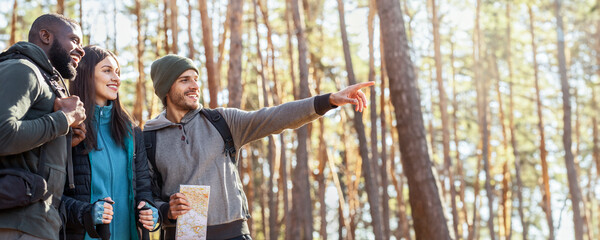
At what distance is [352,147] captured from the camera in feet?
64.2

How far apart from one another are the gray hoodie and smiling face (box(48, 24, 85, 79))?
0.69 meters

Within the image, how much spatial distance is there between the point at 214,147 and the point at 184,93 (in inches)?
13.1

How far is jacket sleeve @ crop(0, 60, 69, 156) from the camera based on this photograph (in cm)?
238

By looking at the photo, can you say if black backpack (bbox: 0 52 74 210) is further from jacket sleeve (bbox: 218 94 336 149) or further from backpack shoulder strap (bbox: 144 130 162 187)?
jacket sleeve (bbox: 218 94 336 149)

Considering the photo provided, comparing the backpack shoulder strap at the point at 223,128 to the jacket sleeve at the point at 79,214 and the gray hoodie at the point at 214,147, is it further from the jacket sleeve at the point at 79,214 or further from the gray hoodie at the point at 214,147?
the jacket sleeve at the point at 79,214

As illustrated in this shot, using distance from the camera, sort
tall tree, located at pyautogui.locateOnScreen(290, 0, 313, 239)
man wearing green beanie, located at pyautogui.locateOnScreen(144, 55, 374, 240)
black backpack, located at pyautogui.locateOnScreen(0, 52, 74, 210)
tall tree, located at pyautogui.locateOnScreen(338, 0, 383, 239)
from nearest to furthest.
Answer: black backpack, located at pyautogui.locateOnScreen(0, 52, 74, 210)
man wearing green beanie, located at pyautogui.locateOnScreen(144, 55, 374, 240)
tall tree, located at pyautogui.locateOnScreen(338, 0, 383, 239)
tall tree, located at pyautogui.locateOnScreen(290, 0, 313, 239)

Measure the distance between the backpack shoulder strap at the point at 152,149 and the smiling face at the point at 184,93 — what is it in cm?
19

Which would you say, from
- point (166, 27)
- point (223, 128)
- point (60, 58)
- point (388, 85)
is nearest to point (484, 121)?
point (388, 85)

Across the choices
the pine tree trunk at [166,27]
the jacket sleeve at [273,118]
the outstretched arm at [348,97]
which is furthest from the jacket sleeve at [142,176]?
the pine tree trunk at [166,27]

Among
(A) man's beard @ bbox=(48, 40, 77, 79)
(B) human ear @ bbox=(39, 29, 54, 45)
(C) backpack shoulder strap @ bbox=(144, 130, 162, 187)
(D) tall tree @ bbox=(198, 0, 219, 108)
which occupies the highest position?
(D) tall tree @ bbox=(198, 0, 219, 108)

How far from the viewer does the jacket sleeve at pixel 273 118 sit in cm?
336

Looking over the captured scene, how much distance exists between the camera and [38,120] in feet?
8.13

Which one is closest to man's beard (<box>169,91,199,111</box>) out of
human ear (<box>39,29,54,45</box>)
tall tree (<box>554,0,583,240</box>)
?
human ear (<box>39,29,54,45</box>)

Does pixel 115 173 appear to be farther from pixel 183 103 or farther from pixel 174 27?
pixel 174 27
